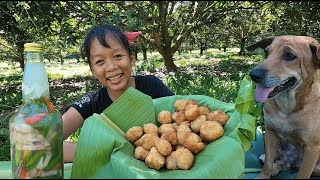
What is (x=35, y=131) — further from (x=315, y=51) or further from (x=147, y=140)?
(x=315, y=51)

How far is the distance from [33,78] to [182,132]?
60cm

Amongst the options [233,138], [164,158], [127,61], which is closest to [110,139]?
[164,158]

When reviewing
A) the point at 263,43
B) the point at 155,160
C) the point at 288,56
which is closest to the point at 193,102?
the point at 155,160

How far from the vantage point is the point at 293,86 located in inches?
80.7

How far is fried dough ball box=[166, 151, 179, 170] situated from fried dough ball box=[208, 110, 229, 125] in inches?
10.0

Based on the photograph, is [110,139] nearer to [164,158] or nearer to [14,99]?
[164,158]

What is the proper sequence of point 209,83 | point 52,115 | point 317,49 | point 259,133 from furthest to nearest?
point 209,83
point 259,133
point 317,49
point 52,115

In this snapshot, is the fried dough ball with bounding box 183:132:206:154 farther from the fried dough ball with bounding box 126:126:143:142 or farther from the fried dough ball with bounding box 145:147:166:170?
the fried dough ball with bounding box 126:126:143:142

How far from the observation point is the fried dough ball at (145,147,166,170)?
4.40 feet

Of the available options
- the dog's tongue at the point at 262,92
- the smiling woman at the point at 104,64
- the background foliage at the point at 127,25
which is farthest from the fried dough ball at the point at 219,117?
the background foliage at the point at 127,25

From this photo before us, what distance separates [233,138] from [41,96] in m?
0.74

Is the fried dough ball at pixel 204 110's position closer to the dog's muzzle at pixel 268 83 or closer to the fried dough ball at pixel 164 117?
the fried dough ball at pixel 164 117

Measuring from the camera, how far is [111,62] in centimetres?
211

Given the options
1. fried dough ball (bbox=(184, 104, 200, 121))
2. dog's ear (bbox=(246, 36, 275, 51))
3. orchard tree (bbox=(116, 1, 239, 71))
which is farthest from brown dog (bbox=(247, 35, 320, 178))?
orchard tree (bbox=(116, 1, 239, 71))
